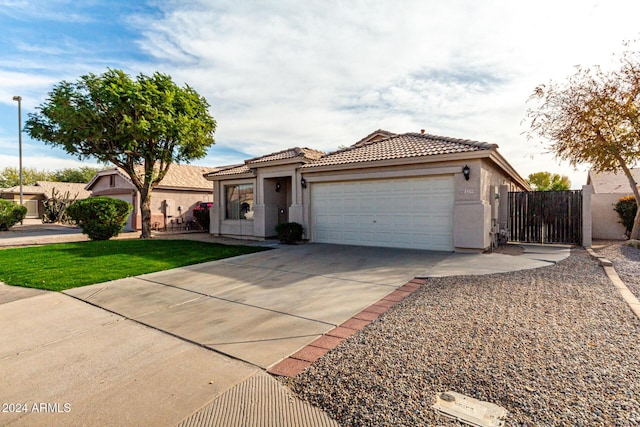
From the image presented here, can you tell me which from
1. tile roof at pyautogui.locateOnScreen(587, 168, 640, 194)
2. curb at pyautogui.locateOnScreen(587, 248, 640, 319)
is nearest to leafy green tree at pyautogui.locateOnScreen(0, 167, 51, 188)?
curb at pyautogui.locateOnScreen(587, 248, 640, 319)

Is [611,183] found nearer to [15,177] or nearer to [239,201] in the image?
[239,201]

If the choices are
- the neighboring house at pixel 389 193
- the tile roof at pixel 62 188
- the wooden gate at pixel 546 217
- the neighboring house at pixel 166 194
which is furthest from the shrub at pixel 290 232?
the tile roof at pixel 62 188

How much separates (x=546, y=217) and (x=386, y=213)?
6175 millimetres

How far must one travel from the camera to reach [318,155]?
1473cm

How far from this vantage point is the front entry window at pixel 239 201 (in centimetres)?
1577

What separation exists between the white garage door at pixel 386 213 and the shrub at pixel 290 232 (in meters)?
0.68

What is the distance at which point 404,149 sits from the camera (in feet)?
38.7

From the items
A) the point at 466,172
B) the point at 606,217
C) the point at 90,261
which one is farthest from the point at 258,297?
the point at 606,217

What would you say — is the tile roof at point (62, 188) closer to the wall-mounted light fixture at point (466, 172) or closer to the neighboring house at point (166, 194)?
the neighboring house at point (166, 194)

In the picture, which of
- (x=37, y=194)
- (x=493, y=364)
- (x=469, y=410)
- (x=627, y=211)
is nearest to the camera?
(x=469, y=410)

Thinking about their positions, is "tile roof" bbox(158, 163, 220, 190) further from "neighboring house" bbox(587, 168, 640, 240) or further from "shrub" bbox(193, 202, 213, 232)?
"neighboring house" bbox(587, 168, 640, 240)

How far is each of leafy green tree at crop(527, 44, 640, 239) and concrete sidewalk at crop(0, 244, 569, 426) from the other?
854 cm

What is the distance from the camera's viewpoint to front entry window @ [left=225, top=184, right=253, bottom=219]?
15.8 meters

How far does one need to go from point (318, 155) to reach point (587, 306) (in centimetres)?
1146
